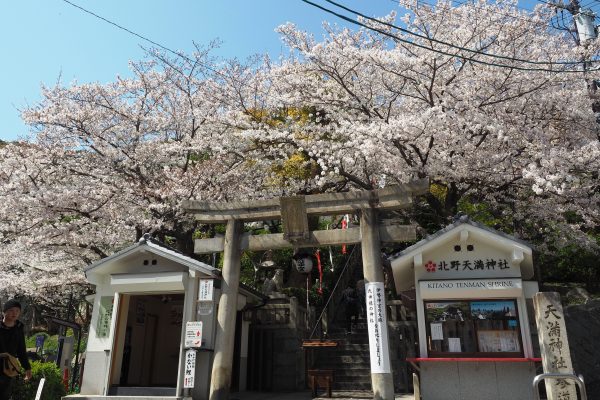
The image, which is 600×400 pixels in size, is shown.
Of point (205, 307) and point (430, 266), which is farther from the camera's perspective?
point (205, 307)

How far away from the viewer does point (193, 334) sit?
426 inches

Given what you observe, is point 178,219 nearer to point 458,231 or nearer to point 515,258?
point 458,231

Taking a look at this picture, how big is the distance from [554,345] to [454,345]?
222 centimetres

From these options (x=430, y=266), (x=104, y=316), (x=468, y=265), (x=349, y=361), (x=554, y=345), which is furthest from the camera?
(x=349, y=361)

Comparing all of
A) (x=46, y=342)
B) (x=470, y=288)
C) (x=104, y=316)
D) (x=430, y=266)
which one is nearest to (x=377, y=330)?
(x=430, y=266)

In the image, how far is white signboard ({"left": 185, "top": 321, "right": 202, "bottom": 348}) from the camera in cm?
1071

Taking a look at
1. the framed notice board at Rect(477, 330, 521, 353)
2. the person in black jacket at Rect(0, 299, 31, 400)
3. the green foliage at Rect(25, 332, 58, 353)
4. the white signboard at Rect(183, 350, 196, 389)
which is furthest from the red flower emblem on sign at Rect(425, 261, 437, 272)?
the green foliage at Rect(25, 332, 58, 353)

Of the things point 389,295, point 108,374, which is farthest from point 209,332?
point 389,295

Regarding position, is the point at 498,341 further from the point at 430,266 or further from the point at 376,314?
the point at 376,314

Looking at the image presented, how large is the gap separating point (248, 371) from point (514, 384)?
26.4 feet

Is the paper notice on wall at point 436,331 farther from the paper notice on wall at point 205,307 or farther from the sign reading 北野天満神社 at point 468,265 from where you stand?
the paper notice on wall at point 205,307

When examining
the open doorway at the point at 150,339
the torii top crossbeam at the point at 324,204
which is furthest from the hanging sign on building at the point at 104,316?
the torii top crossbeam at the point at 324,204

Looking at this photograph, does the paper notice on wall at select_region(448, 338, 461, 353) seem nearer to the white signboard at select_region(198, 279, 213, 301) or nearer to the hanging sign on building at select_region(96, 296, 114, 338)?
the white signboard at select_region(198, 279, 213, 301)

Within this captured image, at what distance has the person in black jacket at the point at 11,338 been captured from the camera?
576 centimetres
